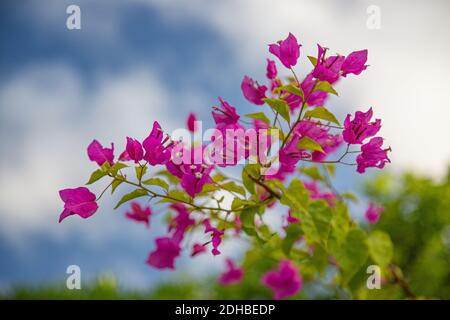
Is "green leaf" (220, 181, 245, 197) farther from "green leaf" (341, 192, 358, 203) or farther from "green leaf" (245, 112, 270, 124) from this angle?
"green leaf" (341, 192, 358, 203)

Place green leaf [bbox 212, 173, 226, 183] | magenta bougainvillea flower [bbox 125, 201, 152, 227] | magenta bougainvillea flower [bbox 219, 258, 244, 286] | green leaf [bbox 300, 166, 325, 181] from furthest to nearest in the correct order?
magenta bougainvillea flower [bbox 219, 258, 244, 286]
green leaf [bbox 300, 166, 325, 181]
magenta bougainvillea flower [bbox 125, 201, 152, 227]
green leaf [bbox 212, 173, 226, 183]

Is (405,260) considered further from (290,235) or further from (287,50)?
(287,50)

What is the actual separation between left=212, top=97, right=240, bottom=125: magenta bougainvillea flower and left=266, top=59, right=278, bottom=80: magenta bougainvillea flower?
14 cm

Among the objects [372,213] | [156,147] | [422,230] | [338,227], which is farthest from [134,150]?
[422,230]

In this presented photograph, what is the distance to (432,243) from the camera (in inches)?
133

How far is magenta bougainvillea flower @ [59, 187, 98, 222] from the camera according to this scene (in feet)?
3.04

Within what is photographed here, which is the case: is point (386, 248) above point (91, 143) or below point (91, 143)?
below

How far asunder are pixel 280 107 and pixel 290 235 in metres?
0.41

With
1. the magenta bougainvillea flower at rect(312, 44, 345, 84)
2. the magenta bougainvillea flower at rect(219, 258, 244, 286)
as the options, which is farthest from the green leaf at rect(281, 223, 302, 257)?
the magenta bougainvillea flower at rect(219, 258, 244, 286)

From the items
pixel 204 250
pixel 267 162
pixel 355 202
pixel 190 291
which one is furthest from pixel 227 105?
pixel 190 291

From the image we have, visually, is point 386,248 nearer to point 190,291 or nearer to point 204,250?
point 204,250

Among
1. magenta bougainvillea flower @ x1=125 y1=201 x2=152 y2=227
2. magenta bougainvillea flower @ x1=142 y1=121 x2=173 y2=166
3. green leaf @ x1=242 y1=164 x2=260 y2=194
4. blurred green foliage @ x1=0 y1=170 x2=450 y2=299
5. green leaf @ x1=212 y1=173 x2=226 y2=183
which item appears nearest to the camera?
magenta bougainvillea flower @ x1=142 y1=121 x2=173 y2=166

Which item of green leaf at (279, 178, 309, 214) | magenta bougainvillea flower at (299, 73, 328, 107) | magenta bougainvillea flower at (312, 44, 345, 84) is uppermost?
magenta bougainvillea flower at (312, 44, 345, 84)
